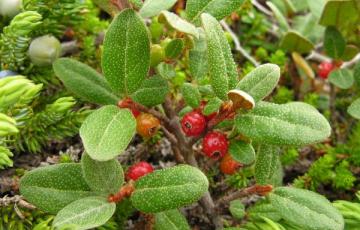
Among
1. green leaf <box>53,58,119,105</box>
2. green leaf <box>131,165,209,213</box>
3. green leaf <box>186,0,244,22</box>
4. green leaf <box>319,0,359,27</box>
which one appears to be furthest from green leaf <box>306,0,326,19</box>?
green leaf <box>131,165,209,213</box>

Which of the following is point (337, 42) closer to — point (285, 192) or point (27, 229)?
point (285, 192)

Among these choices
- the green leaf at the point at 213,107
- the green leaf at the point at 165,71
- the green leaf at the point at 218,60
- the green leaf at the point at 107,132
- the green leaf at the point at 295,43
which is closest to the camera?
the green leaf at the point at 107,132

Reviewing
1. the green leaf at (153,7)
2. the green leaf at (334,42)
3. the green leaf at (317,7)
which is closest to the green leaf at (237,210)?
the green leaf at (153,7)

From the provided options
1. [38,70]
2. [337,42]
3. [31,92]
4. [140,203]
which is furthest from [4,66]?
[337,42]

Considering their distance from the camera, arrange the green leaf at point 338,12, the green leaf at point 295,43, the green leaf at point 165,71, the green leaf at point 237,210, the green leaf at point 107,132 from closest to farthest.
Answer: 1. the green leaf at point 107,132
2. the green leaf at point 165,71
3. the green leaf at point 237,210
4. the green leaf at point 338,12
5. the green leaf at point 295,43

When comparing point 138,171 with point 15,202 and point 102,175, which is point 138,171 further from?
point 15,202

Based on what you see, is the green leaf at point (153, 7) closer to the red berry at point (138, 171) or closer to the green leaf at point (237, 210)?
the red berry at point (138, 171)

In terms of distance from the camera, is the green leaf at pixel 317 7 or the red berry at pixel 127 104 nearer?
the red berry at pixel 127 104

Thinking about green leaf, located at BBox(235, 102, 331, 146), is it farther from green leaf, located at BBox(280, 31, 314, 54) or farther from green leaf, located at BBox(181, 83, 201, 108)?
green leaf, located at BBox(280, 31, 314, 54)
